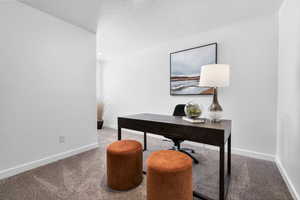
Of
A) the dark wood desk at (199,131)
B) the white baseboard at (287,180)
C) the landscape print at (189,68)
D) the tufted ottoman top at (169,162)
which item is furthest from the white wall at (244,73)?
the tufted ottoman top at (169,162)

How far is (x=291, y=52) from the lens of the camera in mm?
1610

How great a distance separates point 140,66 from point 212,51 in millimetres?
1927

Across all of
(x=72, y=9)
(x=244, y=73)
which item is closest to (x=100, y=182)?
(x=72, y=9)

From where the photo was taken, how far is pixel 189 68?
2939 millimetres

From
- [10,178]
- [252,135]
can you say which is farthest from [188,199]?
[10,178]

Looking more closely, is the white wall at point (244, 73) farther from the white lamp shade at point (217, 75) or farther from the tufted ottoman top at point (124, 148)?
the tufted ottoman top at point (124, 148)

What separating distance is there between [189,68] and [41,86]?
274 cm

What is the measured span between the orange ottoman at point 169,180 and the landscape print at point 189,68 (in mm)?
1922

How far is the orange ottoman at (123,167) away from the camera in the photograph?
1.51m

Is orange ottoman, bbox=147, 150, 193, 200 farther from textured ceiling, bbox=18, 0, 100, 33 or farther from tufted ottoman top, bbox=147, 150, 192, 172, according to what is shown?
textured ceiling, bbox=18, 0, 100, 33

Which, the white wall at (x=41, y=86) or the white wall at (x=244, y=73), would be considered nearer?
the white wall at (x=41, y=86)

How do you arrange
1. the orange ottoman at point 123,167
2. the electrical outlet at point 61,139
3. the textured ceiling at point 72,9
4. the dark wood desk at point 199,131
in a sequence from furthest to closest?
the electrical outlet at point 61,139 → the textured ceiling at point 72,9 → the orange ottoman at point 123,167 → the dark wood desk at point 199,131

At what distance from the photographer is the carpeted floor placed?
1437 mm

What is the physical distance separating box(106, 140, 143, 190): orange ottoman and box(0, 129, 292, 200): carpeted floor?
76mm
